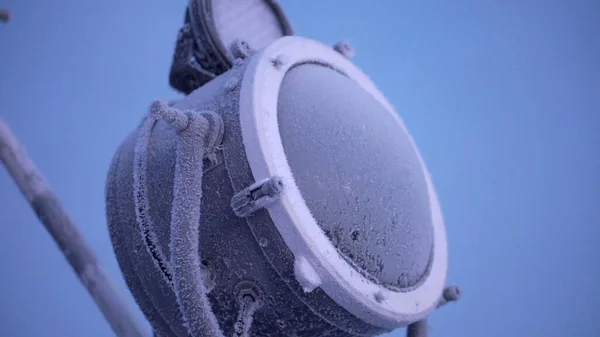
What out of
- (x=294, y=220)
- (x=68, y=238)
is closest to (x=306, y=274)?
(x=294, y=220)

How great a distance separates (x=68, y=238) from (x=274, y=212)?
2.57ft

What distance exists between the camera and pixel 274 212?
457mm

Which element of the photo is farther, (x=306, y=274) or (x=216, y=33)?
(x=216, y=33)

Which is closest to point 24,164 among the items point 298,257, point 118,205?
point 118,205

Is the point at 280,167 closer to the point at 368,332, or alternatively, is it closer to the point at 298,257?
the point at 298,257

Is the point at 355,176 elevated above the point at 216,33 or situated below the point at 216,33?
below

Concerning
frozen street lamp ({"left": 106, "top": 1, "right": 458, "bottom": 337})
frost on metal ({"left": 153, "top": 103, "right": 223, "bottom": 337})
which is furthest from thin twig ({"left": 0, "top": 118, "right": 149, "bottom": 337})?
frost on metal ({"left": 153, "top": 103, "right": 223, "bottom": 337})

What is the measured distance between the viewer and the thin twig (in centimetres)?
97

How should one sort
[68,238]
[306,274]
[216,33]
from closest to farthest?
[306,274] → [216,33] → [68,238]

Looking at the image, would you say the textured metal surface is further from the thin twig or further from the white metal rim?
the thin twig

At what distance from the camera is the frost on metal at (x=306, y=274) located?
443 millimetres

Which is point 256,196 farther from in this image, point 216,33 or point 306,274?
point 216,33

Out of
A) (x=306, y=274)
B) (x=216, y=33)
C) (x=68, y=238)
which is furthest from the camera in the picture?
(x=68, y=238)

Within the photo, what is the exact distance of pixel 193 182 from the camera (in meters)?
0.46
